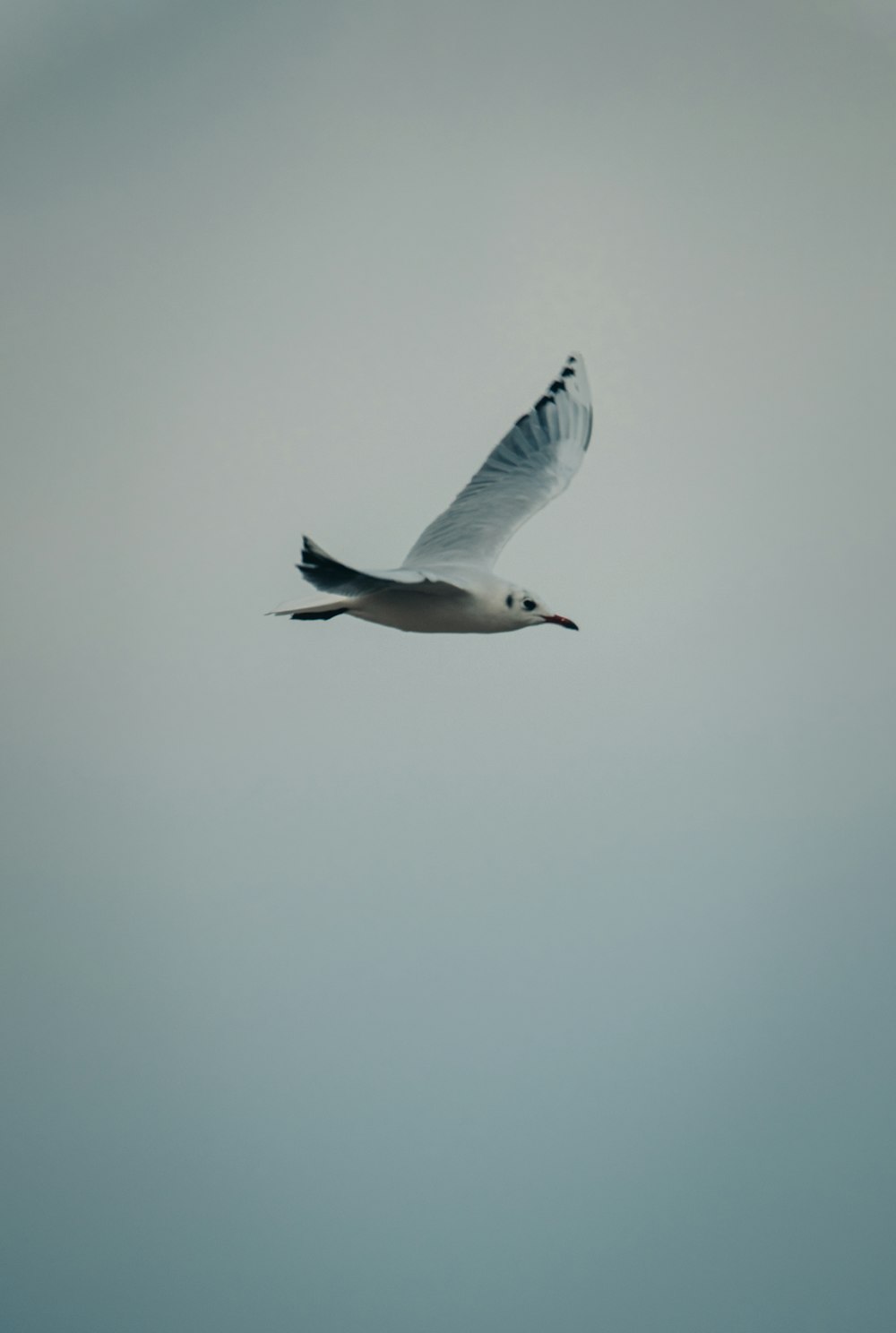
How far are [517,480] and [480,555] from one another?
0.22 m

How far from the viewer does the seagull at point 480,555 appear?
2057 mm

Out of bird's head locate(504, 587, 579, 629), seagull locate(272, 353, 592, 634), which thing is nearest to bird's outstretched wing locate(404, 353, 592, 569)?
seagull locate(272, 353, 592, 634)

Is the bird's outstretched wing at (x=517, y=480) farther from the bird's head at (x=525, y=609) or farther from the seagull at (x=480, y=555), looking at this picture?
the bird's head at (x=525, y=609)

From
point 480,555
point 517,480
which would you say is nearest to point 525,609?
point 480,555

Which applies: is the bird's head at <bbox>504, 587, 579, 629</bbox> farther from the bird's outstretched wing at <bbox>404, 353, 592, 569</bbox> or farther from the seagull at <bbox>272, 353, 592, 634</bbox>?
the bird's outstretched wing at <bbox>404, 353, 592, 569</bbox>

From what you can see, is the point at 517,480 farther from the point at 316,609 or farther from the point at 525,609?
the point at 316,609

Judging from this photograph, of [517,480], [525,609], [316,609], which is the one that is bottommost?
[316,609]

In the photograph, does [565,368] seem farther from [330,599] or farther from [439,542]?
[330,599]

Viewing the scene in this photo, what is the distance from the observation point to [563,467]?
2.65 metres

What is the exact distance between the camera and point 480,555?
246cm

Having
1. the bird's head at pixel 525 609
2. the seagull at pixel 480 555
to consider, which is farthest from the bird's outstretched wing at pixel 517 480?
the bird's head at pixel 525 609

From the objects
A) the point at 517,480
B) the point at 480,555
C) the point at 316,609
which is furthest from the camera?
the point at 517,480

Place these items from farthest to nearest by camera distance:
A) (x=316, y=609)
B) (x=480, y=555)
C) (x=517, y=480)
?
1. (x=517, y=480)
2. (x=480, y=555)
3. (x=316, y=609)

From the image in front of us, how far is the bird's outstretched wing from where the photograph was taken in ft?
8.20
